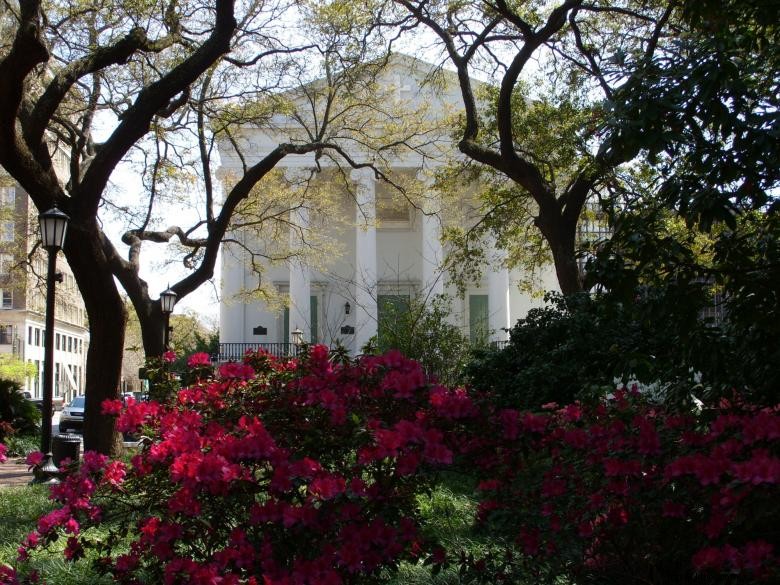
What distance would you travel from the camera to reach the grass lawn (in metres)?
5.72

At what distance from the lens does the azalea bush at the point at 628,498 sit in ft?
9.47

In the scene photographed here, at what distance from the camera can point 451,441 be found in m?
3.64

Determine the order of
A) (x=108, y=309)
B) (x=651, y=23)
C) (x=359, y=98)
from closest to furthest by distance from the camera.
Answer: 1. (x=108, y=309)
2. (x=651, y=23)
3. (x=359, y=98)

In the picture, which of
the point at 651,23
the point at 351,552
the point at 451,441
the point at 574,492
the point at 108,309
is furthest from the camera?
the point at 651,23

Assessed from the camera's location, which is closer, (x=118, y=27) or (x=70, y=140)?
(x=118, y=27)

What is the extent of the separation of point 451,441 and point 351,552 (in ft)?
2.35

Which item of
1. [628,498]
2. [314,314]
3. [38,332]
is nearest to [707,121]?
[628,498]

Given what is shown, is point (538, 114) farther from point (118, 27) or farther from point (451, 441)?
point (451, 441)

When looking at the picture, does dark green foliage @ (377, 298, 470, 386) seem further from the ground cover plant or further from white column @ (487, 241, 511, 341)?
white column @ (487, 241, 511, 341)

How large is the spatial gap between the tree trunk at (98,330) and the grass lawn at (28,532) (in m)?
1.52

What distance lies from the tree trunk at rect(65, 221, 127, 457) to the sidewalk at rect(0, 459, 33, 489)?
3.83 feet

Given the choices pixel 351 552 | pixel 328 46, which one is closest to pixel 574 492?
pixel 351 552

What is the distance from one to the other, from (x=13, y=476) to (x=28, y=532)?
6.71 meters

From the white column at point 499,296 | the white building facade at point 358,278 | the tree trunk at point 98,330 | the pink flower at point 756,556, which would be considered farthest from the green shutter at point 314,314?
the pink flower at point 756,556
